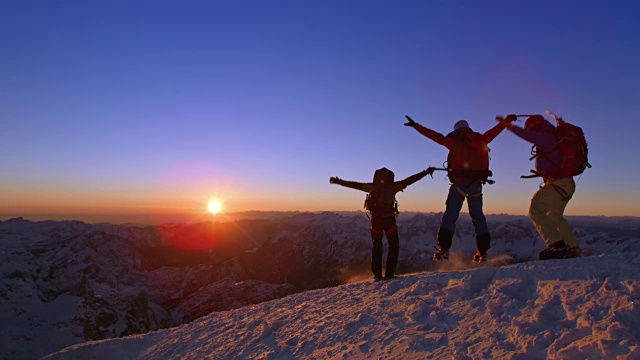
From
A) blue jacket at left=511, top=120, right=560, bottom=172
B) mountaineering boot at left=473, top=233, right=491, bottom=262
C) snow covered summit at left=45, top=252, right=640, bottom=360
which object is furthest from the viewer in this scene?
mountaineering boot at left=473, top=233, right=491, bottom=262

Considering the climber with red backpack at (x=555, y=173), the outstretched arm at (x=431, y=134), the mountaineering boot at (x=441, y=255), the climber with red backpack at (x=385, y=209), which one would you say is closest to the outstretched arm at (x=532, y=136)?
the climber with red backpack at (x=555, y=173)

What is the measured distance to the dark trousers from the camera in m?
9.27

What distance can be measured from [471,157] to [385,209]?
2.30 m

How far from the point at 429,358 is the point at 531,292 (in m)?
2.21

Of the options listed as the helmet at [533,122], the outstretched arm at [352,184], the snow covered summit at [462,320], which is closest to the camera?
the snow covered summit at [462,320]

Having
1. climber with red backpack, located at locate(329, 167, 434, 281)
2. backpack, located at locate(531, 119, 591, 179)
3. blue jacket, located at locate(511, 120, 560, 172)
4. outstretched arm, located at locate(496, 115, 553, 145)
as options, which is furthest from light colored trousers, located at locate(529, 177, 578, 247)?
climber with red backpack, located at locate(329, 167, 434, 281)

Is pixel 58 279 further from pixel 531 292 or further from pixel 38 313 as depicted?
pixel 531 292

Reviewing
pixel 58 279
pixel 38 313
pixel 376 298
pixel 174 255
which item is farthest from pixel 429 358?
pixel 174 255

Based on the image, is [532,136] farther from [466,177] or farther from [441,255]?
[441,255]

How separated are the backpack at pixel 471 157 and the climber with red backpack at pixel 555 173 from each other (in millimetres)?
747

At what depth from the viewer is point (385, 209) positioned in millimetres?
9398

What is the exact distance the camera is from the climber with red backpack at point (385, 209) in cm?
937

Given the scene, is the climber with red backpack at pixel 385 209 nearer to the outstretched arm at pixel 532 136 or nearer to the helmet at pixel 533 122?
the outstretched arm at pixel 532 136

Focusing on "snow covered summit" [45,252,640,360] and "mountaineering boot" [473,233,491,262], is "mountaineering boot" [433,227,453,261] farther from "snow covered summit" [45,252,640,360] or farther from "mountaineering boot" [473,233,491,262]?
"snow covered summit" [45,252,640,360]
